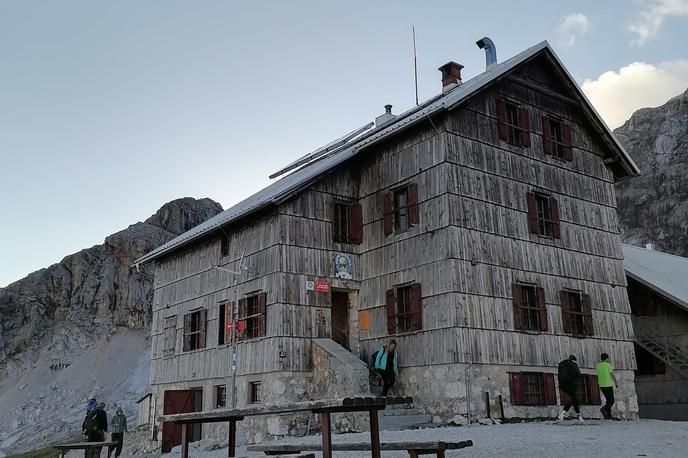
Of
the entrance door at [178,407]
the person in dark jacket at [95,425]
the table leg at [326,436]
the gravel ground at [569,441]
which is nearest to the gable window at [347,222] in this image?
the gravel ground at [569,441]

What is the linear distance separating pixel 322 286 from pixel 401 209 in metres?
3.30

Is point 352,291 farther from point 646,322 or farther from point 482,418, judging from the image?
point 646,322

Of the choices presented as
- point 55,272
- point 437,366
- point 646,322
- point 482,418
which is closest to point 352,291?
point 437,366

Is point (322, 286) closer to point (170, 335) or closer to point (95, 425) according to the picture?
point (95, 425)

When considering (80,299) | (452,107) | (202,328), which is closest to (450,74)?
(452,107)

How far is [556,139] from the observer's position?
22.2 meters

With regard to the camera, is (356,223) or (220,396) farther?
(220,396)

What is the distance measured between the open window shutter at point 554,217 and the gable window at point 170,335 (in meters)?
14.2

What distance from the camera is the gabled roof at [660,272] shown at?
24.9 metres

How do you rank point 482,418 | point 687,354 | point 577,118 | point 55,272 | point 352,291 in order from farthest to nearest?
1. point 55,272
2. point 687,354
3. point 577,118
4. point 352,291
5. point 482,418

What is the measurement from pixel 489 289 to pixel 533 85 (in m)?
7.32

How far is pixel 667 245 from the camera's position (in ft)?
207

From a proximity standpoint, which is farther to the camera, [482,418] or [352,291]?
[352,291]

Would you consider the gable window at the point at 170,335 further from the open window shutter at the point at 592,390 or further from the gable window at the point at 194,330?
the open window shutter at the point at 592,390
